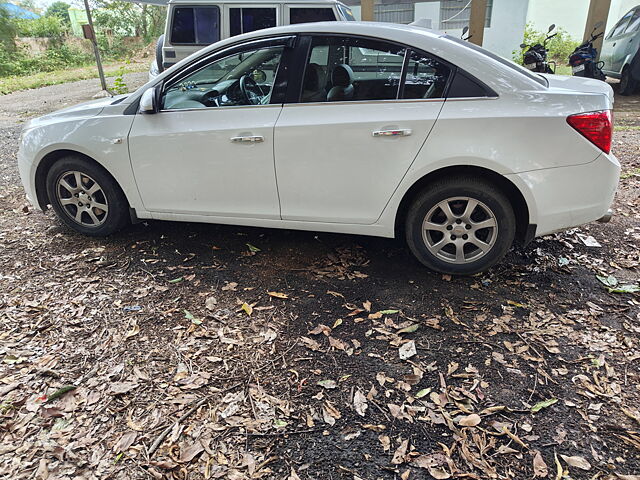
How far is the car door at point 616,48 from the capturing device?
10359 mm

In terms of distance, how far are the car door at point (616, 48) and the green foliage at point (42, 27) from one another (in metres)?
23.3

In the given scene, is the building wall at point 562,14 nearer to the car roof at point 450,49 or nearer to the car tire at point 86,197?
the car roof at point 450,49

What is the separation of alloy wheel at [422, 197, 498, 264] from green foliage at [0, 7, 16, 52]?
2322 cm

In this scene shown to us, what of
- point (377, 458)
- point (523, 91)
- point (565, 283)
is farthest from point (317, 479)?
point (523, 91)

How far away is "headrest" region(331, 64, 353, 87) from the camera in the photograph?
3.32 metres

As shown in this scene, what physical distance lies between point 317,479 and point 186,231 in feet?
9.36

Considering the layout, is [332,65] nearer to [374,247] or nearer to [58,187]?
[374,247]

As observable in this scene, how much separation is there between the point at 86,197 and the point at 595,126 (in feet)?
12.9

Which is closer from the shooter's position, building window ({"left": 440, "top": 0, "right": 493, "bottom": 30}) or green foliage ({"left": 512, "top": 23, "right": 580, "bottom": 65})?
building window ({"left": 440, "top": 0, "right": 493, "bottom": 30})

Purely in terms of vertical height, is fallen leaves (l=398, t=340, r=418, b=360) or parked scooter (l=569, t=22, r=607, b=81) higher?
parked scooter (l=569, t=22, r=607, b=81)

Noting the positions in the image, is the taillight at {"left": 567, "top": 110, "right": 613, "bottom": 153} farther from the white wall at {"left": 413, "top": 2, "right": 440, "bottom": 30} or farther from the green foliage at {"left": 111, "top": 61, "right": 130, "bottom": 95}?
the white wall at {"left": 413, "top": 2, "right": 440, "bottom": 30}

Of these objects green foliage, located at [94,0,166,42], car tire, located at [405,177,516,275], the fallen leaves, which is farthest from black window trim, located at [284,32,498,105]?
green foliage, located at [94,0,166,42]

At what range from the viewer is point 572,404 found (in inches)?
93.9

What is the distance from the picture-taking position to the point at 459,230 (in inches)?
132
